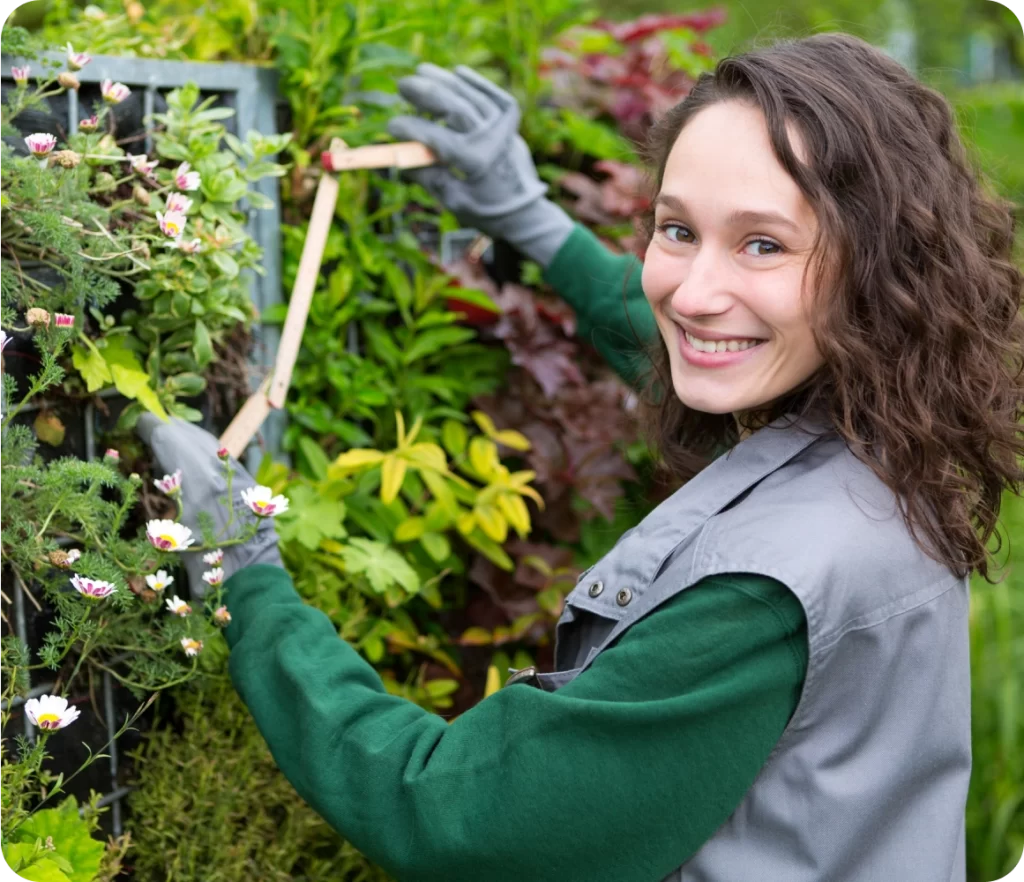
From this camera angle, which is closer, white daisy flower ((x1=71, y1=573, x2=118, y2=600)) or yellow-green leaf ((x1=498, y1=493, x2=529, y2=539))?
white daisy flower ((x1=71, y1=573, x2=118, y2=600))

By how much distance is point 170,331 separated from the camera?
5.21 feet

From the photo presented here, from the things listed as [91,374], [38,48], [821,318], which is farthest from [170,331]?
[821,318]

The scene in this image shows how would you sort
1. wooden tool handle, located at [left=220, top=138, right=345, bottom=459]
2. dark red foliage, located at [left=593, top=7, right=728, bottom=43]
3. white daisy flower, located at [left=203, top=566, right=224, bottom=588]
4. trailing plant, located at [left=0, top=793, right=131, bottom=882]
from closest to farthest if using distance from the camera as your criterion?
trailing plant, located at [left=0, top=793, right=131, bottom=882], white daisy flower, located at [left=203, top=566, right=224, bottom=588], wooden tool handle, located at [left=220, top=138, right=345, bottom=459], dark red foliage, located at [left=593, top=7, right=728, bottom=43]

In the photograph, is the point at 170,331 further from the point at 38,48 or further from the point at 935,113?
the point at 935,113

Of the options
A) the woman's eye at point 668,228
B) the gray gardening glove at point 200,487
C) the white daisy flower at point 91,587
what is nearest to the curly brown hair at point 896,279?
the woman's eye at point 668,228

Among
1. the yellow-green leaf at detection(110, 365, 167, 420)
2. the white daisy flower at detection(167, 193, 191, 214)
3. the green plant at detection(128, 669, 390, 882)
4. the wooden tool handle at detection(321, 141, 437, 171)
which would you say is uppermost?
the white daisy flower at detection(167, 193, 191, 214)

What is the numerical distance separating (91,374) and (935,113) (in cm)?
111

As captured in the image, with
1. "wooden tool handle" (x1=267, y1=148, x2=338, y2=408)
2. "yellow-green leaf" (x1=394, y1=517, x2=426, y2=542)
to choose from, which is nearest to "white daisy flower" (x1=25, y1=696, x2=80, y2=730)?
"wooden tool handle" (x1=267, y1=148, x2=338, y2=408)

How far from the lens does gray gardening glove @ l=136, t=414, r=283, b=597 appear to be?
4.80ft

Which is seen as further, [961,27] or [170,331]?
[961,27]

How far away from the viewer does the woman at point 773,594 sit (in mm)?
1114

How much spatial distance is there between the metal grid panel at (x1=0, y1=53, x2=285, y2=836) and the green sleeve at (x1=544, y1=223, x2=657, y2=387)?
55 centimetres

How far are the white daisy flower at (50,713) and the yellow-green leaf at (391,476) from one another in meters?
0.67

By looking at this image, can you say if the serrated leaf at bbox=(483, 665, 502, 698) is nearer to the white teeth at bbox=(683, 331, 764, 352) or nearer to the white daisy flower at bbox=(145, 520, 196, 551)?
the white daisy flower at bbox=(145, 520, 196, 551)
